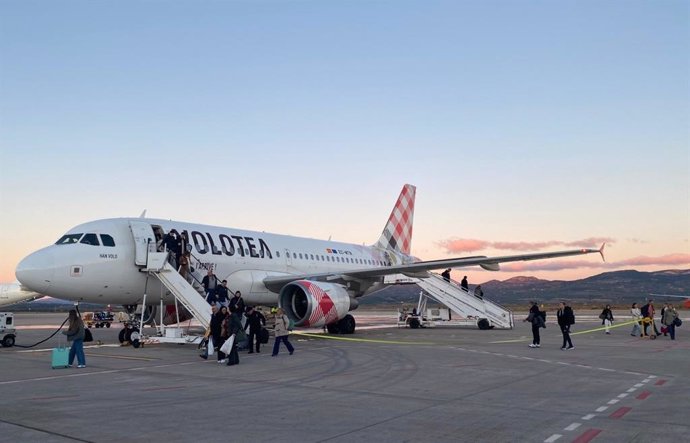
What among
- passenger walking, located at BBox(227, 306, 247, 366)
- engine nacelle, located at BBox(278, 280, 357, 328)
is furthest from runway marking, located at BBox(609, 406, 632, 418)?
engine nacelle, located at BBox(278, 280, 357, 328)

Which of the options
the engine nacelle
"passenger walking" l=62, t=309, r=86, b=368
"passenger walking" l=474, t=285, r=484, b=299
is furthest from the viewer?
"passenger walking" l=474, t=285, r=484, b=299

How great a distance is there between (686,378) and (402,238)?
2677 cm

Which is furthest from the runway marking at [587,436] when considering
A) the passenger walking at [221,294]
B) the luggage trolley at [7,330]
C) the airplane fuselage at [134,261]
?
the luggage trolley at [7,330]

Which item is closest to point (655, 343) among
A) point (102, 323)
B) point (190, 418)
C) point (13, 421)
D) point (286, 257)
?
point (286, 257)

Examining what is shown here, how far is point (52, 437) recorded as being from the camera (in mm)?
6902

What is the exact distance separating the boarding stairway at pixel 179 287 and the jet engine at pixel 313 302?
364 cm

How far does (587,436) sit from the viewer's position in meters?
7.07

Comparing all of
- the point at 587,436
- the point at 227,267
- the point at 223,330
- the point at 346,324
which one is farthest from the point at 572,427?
the point at 346,324

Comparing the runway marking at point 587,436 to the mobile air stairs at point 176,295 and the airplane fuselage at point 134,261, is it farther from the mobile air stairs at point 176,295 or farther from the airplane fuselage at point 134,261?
the airplane fuselage at point 134,261

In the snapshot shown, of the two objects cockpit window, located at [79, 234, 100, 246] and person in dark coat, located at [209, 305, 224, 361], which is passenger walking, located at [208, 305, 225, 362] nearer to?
person in dark coat, located at [209, 305, 224, 361]

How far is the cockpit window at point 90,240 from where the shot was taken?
766 inches

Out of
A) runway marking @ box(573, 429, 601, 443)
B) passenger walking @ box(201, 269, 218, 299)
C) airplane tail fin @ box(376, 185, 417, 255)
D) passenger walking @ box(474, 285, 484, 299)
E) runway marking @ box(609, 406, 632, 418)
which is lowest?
runway marking @ box(609, 406, 632, 418)

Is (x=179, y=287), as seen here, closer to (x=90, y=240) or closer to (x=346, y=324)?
(x=90, y=240)

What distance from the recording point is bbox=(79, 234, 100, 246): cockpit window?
63.9ft
